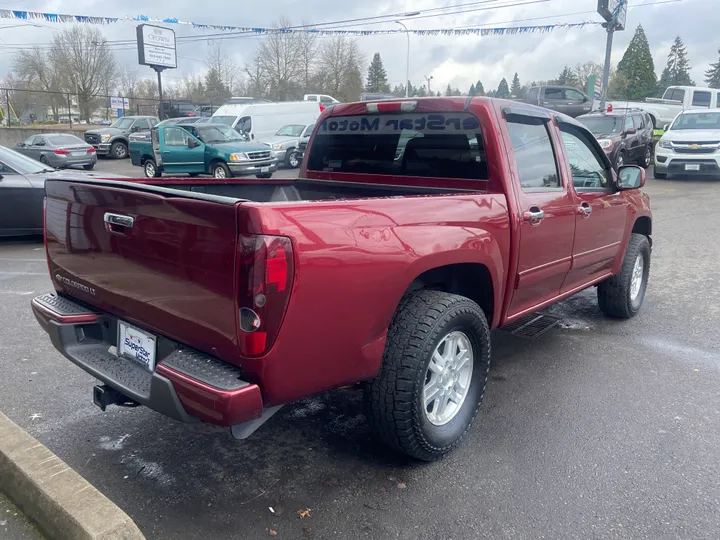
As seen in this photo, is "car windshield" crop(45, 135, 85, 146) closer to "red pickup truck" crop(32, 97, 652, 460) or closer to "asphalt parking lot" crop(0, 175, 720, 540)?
"asphalt parking lot" crop(0, 175, 720, 540)

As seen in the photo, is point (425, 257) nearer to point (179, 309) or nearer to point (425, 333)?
point (425, 333)

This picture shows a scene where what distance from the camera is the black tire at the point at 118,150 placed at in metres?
26.4

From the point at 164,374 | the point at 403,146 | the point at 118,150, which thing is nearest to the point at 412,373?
the point at 164,374

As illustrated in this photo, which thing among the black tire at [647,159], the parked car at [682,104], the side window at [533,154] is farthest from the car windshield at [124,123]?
the side window at [533,154]

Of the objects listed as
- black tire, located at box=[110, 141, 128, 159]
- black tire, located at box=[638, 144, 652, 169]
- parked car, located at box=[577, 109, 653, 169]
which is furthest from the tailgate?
black tire, located at box=[110, 141, 128, 159]

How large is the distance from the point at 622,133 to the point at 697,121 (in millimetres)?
2311

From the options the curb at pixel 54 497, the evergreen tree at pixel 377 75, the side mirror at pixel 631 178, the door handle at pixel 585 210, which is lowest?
the curb at pixel 54 497

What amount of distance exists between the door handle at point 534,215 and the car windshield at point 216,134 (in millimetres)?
15077

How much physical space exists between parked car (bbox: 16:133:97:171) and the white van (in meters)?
4.71

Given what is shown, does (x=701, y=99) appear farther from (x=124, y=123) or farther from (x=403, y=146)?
(x=124, y=123)

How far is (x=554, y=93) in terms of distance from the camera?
2356cm

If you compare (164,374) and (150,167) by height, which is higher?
(150,167)

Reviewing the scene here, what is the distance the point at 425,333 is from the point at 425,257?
0.36m

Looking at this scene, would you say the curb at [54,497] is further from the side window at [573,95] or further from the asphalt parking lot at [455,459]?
the side window at [573,95]
